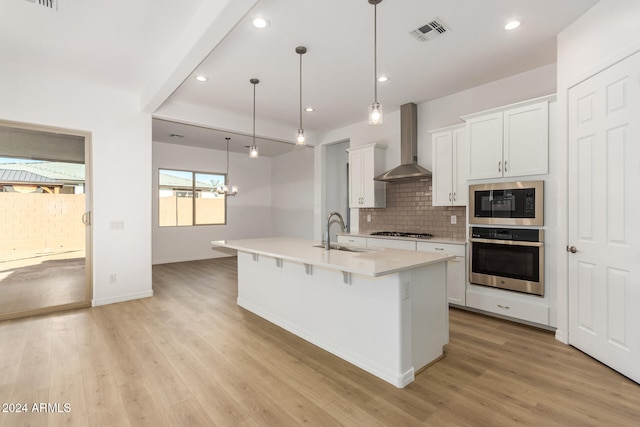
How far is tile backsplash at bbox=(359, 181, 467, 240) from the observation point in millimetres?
4309

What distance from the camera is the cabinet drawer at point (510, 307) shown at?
3113 mm

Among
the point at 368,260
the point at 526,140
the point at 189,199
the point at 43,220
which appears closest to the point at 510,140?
the point at 526,140

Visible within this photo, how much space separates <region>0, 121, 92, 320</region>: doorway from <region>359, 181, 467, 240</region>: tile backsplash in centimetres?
443

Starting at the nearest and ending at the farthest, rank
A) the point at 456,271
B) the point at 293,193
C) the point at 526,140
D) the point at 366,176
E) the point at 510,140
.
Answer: the point at 526,140 < the point at 510,140 < the point at 456,271 < the point at 366,176 < the point at 293,193

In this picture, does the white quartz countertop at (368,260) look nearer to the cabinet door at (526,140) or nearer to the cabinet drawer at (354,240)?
the cabinet door at (526,140)

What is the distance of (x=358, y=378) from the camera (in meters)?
2.22

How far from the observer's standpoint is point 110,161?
13.4 ft

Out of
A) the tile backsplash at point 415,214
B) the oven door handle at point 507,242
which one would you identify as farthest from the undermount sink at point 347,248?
the tile backsplash at point 415,214

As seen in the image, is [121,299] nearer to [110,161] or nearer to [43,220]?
[43,220]

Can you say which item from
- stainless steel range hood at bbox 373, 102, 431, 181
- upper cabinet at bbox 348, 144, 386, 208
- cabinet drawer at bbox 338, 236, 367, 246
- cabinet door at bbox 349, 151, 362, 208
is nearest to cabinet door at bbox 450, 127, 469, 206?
stainless steel range hood at bbox 373, 102, 431, 181

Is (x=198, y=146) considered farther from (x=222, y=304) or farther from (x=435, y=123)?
(x=435, y=123)

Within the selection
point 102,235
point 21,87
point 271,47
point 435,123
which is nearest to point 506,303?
point 435,123

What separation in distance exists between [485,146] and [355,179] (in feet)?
7.42

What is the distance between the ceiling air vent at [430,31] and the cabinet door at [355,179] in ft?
8.08
